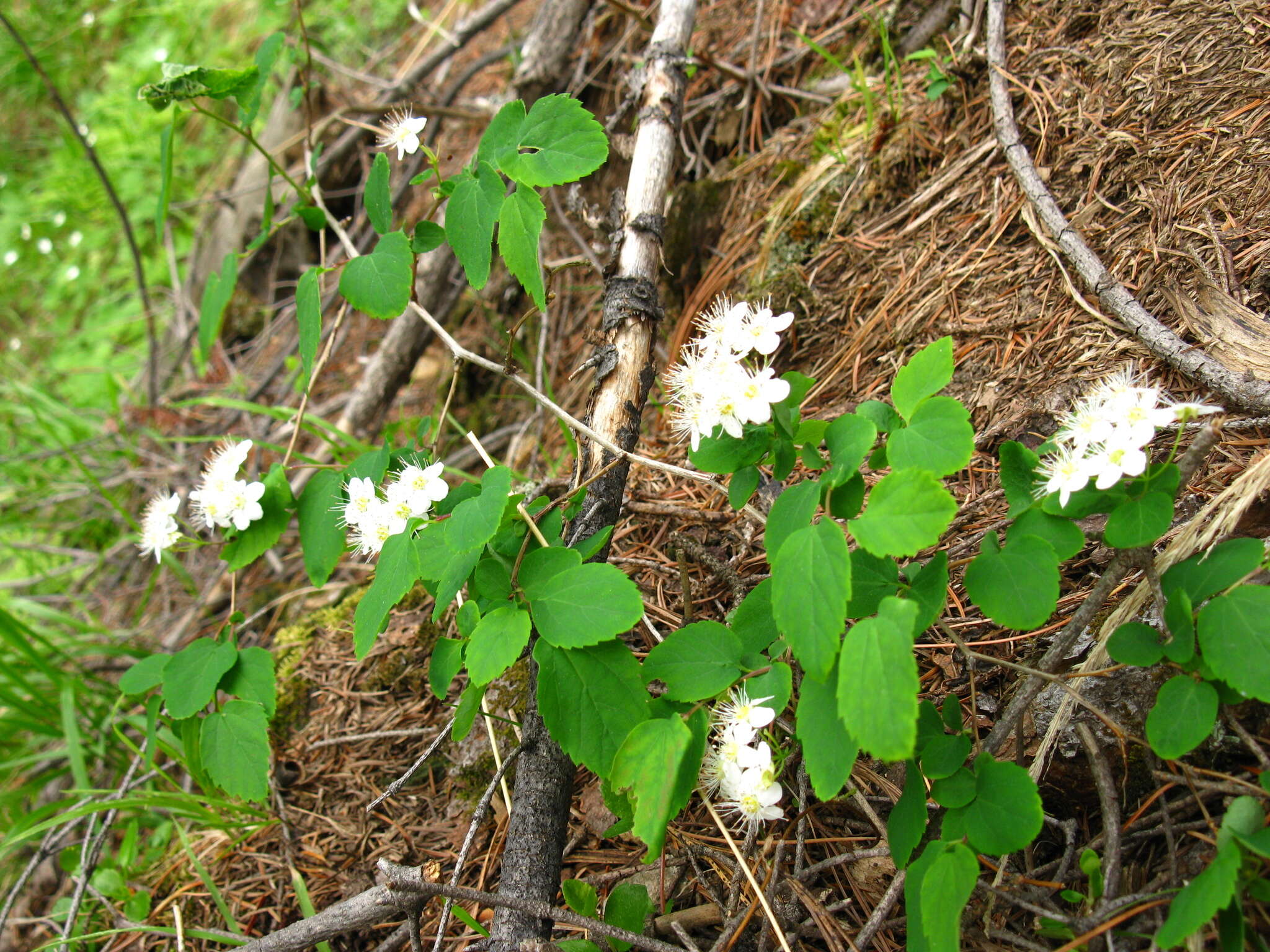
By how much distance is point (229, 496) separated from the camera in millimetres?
1690

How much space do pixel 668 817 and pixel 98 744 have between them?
2.33m

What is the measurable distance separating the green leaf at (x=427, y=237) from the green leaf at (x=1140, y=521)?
4.63 feet

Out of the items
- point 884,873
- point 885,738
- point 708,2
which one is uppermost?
point 708,2

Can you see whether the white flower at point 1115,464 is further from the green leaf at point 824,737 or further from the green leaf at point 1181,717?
the green leaf at point 824,737

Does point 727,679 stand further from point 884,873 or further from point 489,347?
point 489,347

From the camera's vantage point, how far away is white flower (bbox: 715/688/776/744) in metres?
1.16

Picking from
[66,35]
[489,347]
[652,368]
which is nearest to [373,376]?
[489,347]

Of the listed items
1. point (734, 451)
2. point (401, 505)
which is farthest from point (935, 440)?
point (401, 505)

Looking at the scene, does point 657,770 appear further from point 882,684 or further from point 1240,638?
point 1240,638

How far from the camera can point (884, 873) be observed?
1325 mm

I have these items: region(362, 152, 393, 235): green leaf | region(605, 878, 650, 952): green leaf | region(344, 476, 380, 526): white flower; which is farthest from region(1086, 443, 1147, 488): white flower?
region(362, 152, 393, 235): green leaf

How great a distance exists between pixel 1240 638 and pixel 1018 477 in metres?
0.36

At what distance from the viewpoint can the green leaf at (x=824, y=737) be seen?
1.00m

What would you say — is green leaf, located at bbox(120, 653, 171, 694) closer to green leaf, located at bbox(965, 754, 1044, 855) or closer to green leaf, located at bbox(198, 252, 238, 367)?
green leaf, located at bbox(198, 252, 238, 367)
